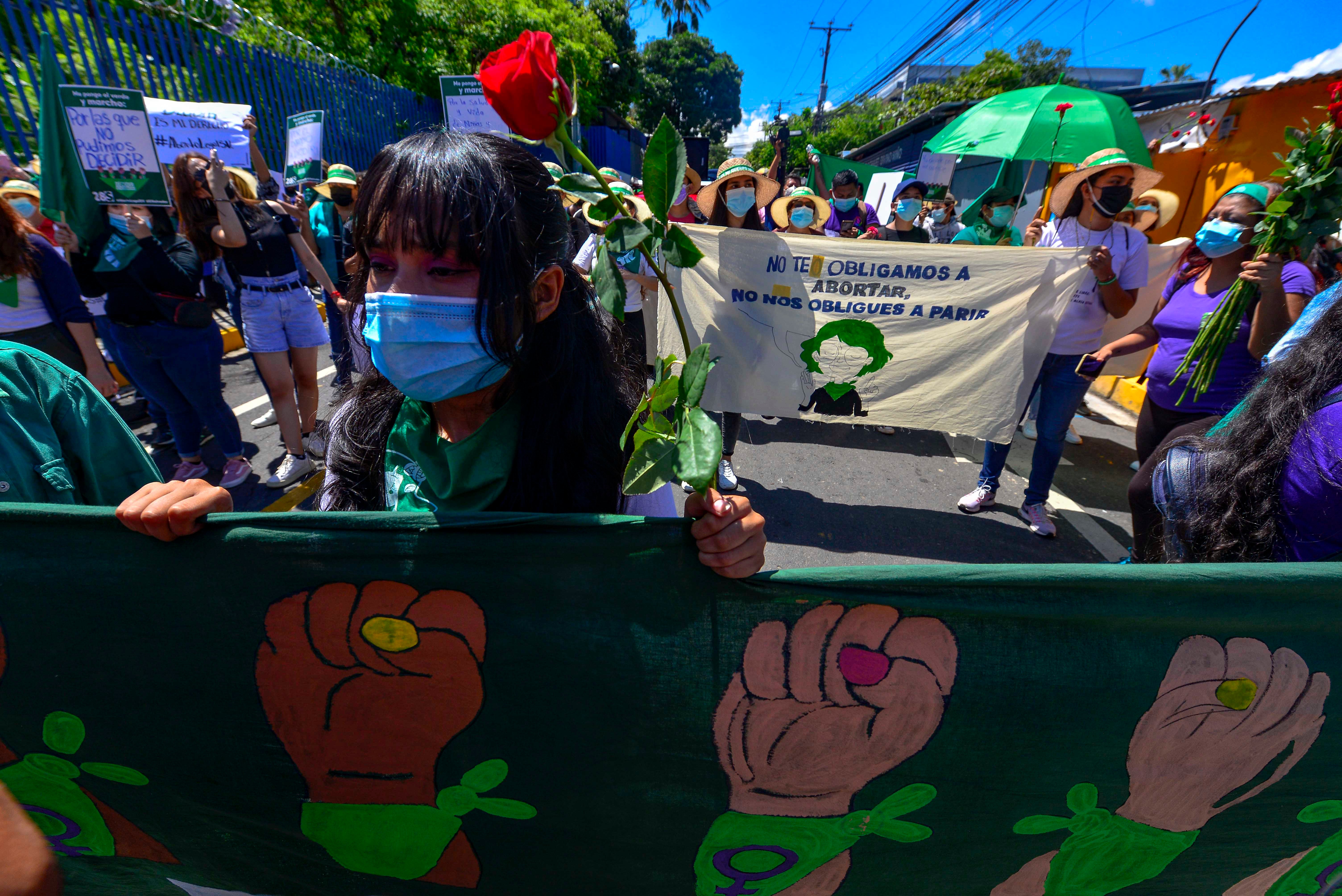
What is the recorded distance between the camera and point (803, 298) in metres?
3.60

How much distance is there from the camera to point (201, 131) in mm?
4938

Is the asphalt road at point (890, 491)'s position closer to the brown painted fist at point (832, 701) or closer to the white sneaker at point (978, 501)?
the white sneaker at point (978, 501)

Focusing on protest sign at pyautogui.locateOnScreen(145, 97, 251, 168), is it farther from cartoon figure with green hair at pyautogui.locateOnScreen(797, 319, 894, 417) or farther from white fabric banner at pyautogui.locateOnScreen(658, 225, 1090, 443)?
cartoon figure with green hair at pyautogui.locateOnScreen(797, 319, 894, 417)

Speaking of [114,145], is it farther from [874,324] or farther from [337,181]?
[874,324]

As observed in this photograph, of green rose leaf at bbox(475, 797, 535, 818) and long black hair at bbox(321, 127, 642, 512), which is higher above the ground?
long black hair at bbox(321, 127, 642, 512)

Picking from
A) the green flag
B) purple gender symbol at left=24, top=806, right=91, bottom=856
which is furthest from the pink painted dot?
the green flag

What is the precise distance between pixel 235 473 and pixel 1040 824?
446 cm

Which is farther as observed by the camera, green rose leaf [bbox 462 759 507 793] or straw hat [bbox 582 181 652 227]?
green rose leaf [bbox 462 759 507 793]

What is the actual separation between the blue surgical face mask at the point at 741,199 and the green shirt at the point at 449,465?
143 inches

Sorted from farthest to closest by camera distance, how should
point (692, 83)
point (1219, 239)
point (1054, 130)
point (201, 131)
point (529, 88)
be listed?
point (692, 83) < point (201, 131) < point (1054, 130) < point (1219, 239) < point (529, 88)

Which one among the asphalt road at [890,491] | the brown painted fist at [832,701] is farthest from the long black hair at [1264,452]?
the asphalt road at [890,491]

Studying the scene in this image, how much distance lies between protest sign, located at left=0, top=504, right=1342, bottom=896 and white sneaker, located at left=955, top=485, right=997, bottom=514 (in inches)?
114

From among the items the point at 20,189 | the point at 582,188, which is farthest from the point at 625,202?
the point at 20,189

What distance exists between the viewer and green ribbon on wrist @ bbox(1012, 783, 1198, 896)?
3.73ft
